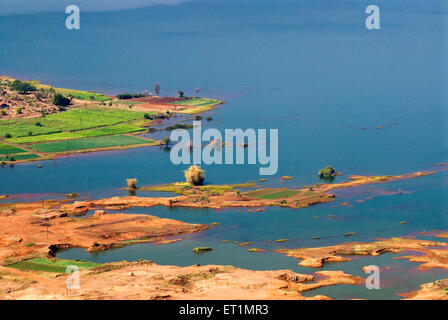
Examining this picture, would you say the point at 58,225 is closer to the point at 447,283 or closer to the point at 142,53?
the point at 447,283

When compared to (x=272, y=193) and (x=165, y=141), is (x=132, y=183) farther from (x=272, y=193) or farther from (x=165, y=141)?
(x=165, y=141)

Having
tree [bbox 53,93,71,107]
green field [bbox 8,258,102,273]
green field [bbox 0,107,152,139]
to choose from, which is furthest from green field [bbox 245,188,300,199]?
tree [bbox 53,93,71,107]

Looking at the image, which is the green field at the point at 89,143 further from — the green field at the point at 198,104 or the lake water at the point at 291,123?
the green field at the point at 198,104

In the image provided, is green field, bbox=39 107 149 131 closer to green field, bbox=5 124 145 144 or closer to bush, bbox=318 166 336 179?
green field, bbox=5 124 145 144
